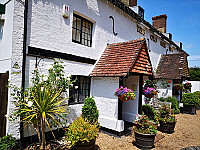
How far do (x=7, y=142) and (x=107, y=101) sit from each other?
3.96 metres

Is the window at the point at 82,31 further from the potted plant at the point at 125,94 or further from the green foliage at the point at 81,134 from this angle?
the green foliage at the point at 81,134

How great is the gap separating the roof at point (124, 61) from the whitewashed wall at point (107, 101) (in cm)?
41

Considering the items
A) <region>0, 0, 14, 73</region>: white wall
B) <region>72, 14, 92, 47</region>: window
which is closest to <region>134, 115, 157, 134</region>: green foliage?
<region>72, 14, 92, 47</region>: window

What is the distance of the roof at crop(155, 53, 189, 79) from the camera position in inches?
484

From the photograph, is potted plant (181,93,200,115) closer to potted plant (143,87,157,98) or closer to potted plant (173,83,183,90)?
potted plant (173,83,183,90)

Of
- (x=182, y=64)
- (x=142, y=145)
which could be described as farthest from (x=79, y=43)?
(x=182, y=64)

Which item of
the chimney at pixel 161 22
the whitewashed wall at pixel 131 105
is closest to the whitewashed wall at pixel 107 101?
the whitewashed wall at pixel 131 105

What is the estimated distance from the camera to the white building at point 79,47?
15.5 feet

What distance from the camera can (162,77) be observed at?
503 inches

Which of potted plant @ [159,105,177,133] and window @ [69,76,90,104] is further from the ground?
window @ [69,76,90,104]

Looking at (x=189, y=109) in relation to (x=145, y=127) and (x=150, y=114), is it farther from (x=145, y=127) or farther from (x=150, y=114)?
(x=145, y=127)

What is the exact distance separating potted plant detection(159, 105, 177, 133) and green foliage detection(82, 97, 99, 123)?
10.8 ft

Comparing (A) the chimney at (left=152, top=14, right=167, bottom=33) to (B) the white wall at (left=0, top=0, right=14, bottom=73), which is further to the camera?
(A) the chimney at (left=152, top=14, right=167, bottom=33)

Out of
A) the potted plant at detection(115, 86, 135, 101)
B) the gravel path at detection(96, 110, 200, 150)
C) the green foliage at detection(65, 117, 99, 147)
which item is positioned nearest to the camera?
the green foliage at detection(65, 117, 99, 147)
